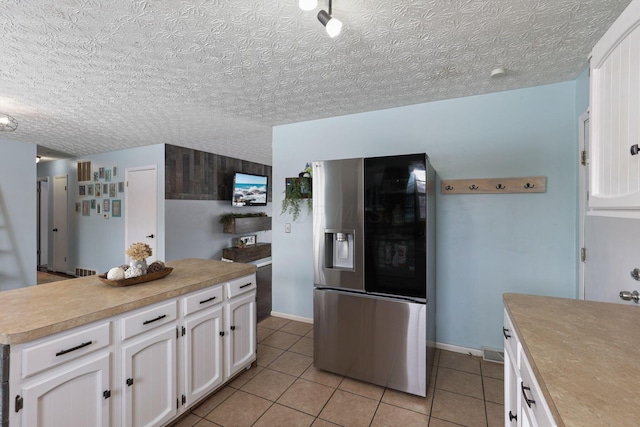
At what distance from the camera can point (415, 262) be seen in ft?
6.33

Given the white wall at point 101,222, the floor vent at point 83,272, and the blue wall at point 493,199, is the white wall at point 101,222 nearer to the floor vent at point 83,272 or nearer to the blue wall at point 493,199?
the floor vent at point 83,272

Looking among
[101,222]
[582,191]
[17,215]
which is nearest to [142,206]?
[101,222]

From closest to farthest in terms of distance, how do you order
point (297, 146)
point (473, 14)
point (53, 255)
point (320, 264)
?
point (473, 14)
point (320, 264)
point (297, 146)
point (53, 255)

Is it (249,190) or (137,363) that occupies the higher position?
(249,190)

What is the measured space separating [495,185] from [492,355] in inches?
58.7

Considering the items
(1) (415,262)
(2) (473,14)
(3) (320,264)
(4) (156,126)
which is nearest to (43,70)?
(4) (156,126)

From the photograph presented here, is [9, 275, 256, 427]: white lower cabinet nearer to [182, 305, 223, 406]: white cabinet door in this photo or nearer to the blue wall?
[182, 305, 223, 406]: white cabinet door

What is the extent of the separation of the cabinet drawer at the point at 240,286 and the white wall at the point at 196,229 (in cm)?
293

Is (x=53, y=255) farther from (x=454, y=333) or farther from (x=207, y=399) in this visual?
(x=454, y=333)

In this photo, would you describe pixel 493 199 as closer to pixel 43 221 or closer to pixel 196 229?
pixel 196 229

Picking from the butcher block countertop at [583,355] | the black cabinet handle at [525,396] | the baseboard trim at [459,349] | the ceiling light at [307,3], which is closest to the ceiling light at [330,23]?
the ceiling light at [307,3]

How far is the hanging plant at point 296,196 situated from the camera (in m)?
3.10

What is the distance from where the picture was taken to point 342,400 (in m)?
1.98

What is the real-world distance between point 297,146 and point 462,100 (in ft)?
5.78
